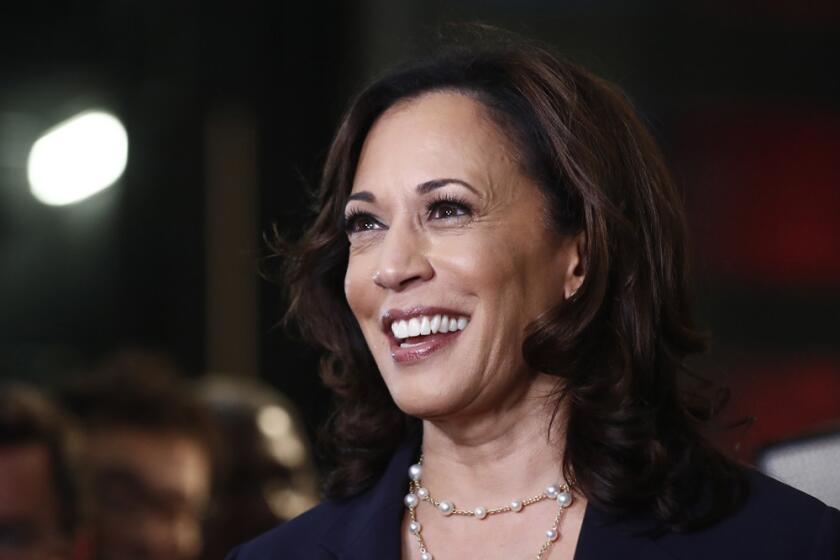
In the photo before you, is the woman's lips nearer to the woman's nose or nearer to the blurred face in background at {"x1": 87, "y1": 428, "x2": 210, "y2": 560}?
the woman's nose

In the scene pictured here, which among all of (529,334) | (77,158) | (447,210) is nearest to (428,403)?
(529,334)

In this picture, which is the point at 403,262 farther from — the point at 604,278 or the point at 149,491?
the point at 149,491

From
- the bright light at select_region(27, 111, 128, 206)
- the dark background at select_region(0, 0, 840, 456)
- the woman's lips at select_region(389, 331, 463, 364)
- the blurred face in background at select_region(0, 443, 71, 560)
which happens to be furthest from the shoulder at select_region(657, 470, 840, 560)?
the bright light at select_region(27, 111, 128, 206)

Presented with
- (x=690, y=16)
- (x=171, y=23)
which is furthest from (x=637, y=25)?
(x=171, y=23)

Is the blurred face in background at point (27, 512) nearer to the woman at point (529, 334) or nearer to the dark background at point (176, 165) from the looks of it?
the woman at point (529, 334)

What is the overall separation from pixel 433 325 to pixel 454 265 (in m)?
0.09

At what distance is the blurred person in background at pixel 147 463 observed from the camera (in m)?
3.64

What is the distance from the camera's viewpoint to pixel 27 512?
3.04 m

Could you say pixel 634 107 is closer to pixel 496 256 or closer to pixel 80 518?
pixel 496 256

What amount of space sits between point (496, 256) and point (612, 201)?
228mm

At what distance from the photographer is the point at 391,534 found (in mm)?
2184

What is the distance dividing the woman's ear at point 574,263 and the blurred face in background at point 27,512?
4.73 feet

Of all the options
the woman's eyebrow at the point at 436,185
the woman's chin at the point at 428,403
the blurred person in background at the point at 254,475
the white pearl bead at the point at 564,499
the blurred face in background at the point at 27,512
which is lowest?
the blurred person in background at the point at 254,475

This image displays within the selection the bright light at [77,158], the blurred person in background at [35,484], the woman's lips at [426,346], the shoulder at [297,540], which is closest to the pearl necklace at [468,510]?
the shoulder at [297,540]
